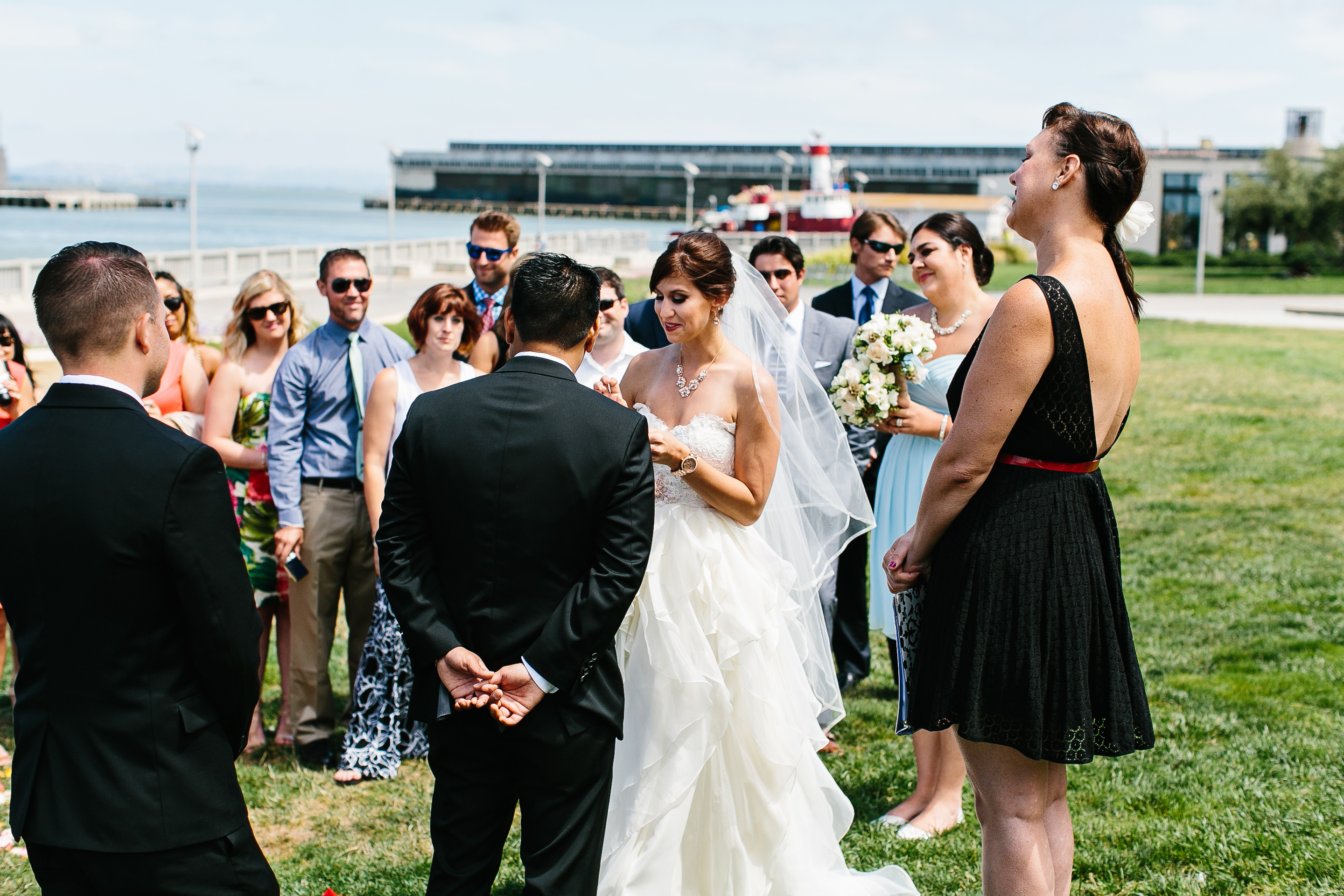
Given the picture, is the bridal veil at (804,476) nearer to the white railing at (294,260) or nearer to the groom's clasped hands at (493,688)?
the groom's clasped hands at (493,688)

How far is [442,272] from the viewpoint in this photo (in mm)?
37406

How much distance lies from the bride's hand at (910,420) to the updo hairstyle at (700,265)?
0.95 m

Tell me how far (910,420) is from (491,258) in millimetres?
3074

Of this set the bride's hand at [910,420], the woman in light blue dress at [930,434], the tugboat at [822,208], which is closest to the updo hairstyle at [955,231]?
the woman in light blue dress at [930,434]

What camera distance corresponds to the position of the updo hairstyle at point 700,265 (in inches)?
154

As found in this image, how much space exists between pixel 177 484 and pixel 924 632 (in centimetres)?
198

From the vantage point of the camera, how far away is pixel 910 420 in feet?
14.9


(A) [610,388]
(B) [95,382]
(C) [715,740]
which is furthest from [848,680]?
(B) [95,382]

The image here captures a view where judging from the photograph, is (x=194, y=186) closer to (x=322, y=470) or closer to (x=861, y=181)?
(x=322, y=470)

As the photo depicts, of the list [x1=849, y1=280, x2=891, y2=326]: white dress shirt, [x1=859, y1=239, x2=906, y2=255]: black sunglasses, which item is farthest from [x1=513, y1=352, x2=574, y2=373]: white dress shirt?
[x1=849, y1=280, x2=891, y2=326]: white dress shirt

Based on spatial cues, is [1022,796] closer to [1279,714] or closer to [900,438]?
[900,438]

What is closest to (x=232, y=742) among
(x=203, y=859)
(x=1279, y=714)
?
(x=203, y=859)

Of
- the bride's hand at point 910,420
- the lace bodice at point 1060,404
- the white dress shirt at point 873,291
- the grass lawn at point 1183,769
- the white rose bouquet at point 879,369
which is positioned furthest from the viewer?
the white dress shirt at point 873,291

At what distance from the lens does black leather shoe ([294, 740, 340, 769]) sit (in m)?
5.45
